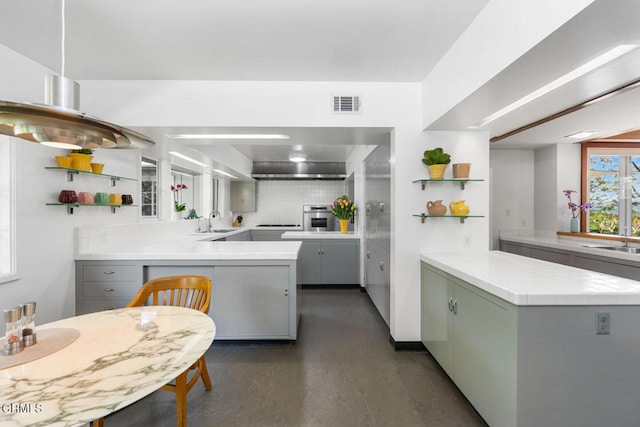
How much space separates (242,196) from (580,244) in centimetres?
602

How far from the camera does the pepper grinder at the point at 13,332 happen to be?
1.14m

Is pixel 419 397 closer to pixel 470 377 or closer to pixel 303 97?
pixel 470 377

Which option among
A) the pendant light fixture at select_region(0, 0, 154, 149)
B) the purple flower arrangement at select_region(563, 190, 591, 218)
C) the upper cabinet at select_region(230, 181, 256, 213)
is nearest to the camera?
the pendant light fixture at select_region(0, 0, 154, 149)

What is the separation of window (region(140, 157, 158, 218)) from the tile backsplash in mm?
3045

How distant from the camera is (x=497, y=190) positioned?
14.7ft

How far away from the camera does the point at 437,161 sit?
259 cm

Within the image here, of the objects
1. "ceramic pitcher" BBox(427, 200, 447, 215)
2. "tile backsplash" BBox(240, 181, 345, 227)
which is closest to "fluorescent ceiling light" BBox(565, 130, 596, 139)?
"ceramic pitcher" BBox(427, 200, 447, 215)

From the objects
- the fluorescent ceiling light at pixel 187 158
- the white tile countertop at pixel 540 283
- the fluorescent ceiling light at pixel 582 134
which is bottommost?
the white tile countertop at pixel 540 283

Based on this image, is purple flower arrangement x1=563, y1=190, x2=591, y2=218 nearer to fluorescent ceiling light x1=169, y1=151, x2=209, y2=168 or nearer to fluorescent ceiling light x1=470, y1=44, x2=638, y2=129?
fluorescent ceiling light x1=470, y1=44, x2=638, y2=129

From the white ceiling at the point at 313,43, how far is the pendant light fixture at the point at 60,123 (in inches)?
38.2

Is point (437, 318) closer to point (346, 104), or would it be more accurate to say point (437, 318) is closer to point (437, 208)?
point (437, 208)

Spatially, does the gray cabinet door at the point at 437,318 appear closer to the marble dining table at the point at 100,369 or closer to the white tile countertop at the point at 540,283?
A: the white tile countertop at the point at 540,283

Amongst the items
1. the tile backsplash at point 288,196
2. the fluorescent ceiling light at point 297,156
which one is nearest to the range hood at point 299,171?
the fluorescent ceiling light at point 297,156

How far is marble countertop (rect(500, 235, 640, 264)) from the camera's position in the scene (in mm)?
2736
